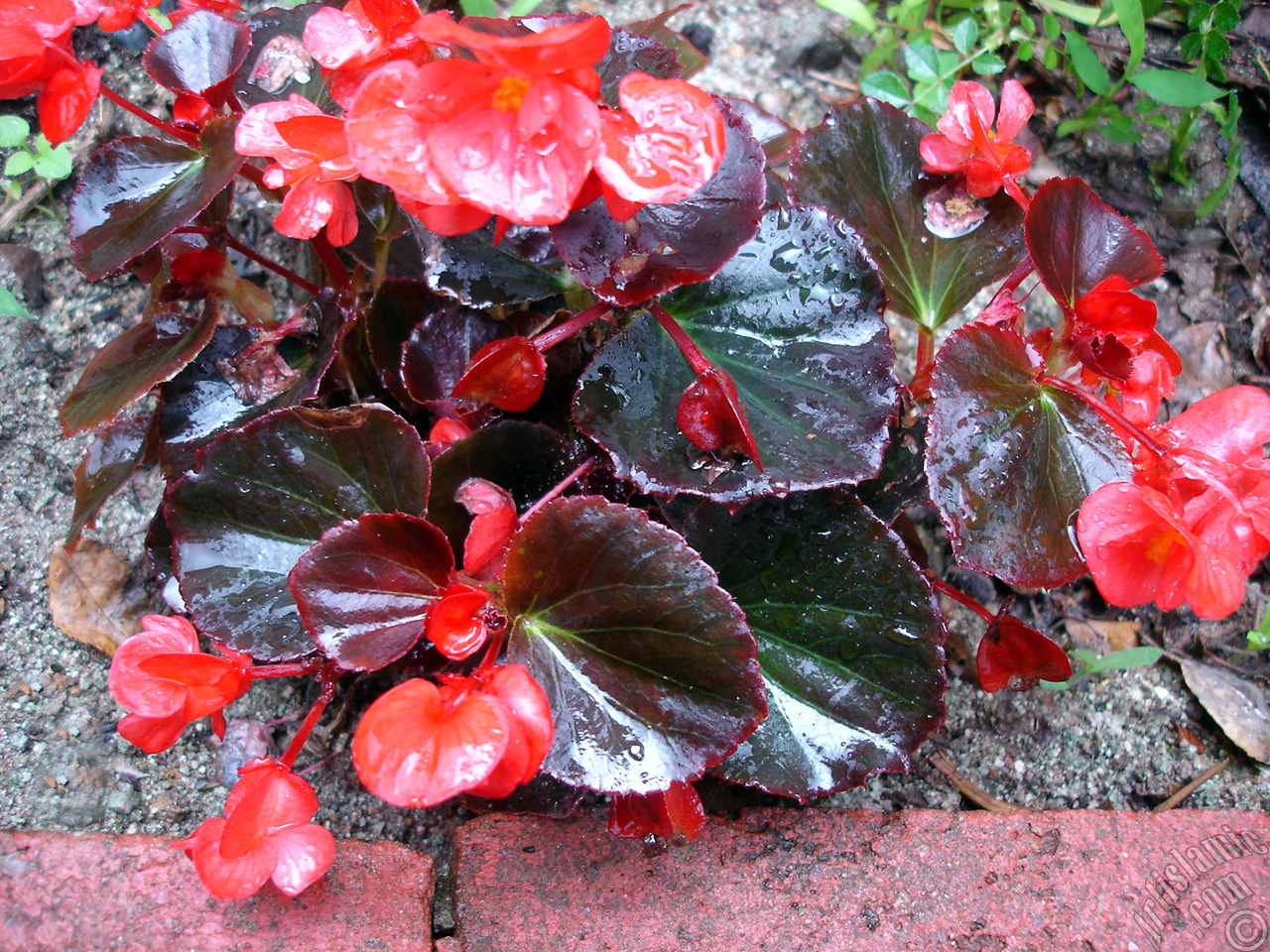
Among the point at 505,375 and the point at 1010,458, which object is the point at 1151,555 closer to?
the point at 1010,458

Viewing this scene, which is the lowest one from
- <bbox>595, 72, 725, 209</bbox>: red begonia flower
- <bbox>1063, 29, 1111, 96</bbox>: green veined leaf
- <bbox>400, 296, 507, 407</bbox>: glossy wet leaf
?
<bbox>400, 296, 507, 407</bbox>: glossy wet leaf

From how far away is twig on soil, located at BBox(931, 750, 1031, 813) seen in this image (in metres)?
1.05

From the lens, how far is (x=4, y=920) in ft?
2.56

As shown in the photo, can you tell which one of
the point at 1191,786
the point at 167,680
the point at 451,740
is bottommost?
the point at 1191,786

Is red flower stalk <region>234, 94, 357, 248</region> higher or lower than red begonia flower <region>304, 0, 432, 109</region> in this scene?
lower

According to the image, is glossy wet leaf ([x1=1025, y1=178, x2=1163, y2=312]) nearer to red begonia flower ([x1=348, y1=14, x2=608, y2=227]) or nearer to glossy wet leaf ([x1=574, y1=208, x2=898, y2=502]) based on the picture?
glossy wet leaf ([x1=574, y1=208, x2=898, y2=502])

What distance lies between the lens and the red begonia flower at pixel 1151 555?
2.23 feet

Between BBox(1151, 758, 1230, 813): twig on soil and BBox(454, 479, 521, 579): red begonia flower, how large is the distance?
2.81 ft

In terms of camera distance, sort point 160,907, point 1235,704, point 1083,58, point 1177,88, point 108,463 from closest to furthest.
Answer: point 160,907 → point 108,463 → point 1235,704 → point 1177,88 → point 1083,58

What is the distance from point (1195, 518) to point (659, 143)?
0.51 metres

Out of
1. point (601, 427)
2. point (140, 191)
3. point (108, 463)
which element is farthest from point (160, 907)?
point (140, 191)

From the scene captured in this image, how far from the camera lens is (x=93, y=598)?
1074mm

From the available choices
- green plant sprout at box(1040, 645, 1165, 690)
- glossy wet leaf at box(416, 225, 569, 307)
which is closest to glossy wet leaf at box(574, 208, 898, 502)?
glossy wet leaf at box(416, 225, 569, 307)

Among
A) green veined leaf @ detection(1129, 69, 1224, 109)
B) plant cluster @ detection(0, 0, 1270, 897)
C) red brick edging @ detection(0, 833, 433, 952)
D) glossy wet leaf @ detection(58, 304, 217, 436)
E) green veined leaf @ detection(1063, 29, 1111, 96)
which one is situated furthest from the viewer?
green veined leaf @ detection(1063, 29, 1111, 96)
